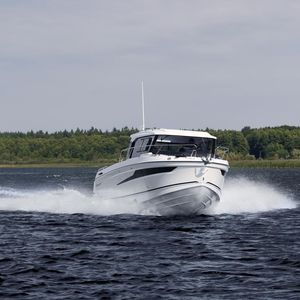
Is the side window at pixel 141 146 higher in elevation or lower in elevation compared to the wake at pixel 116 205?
higher

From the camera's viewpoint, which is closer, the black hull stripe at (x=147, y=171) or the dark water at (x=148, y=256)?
the dark water at (x=148, y=256)

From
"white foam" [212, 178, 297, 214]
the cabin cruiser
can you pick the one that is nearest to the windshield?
the cabin cruiser

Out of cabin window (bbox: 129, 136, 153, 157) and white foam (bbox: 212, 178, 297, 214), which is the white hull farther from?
white foam (bbox: 212, 178, 297, 214)

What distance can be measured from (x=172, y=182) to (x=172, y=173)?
41 cm

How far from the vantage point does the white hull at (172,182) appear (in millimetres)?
33125

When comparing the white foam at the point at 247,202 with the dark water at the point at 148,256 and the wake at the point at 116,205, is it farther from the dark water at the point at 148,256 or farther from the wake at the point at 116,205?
the dark water at the point at 148,256

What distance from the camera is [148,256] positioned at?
22.8 m

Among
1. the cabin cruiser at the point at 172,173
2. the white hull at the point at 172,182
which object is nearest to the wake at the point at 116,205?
the cabin cruiser at the point at 172,173

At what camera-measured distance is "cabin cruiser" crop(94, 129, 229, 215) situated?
33156 mm

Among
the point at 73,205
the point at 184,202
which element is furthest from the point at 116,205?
the point at 73,205

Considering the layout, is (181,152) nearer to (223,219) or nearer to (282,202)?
(223,219)

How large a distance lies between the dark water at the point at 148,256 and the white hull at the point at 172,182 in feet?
2.43

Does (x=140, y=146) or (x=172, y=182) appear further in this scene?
(x=140, y=146)

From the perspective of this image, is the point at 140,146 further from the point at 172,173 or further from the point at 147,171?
the point at 172,173
